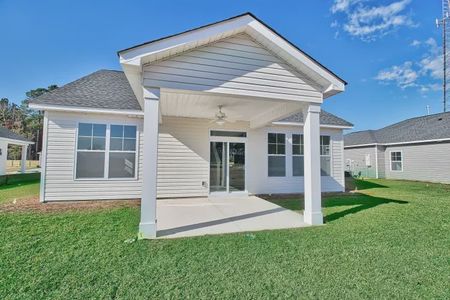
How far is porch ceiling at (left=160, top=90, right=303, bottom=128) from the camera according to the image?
6262mm

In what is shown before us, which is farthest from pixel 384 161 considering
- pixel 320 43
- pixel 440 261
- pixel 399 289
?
pixel 399 289

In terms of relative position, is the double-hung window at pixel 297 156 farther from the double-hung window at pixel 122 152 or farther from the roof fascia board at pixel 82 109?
the double-hung window at pixel 122 152

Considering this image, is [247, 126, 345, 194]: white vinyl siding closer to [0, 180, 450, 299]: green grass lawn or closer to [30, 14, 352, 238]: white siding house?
[30, 14, 352, 238]: white siding house

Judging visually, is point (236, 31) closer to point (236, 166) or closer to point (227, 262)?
point (227, 262)

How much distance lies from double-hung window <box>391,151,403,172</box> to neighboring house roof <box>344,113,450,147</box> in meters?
0.97

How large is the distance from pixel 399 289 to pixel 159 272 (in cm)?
302

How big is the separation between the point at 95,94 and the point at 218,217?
22.8 feet

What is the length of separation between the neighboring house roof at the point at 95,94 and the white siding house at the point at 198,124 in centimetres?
4

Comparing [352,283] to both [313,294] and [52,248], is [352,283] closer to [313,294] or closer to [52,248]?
[313,294]

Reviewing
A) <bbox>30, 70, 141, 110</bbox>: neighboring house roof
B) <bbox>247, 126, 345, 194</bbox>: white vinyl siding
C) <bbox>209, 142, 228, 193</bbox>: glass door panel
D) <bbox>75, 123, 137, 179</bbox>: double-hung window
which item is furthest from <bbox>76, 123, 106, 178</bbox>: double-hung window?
<bbox>247, 126, 345, 194</bbox>: white vinyl siding

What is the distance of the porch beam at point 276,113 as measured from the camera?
21.2 feet

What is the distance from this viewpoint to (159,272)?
123 inches

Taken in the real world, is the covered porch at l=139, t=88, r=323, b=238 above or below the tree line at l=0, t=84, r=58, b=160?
below

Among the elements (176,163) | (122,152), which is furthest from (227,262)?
(122,152)
